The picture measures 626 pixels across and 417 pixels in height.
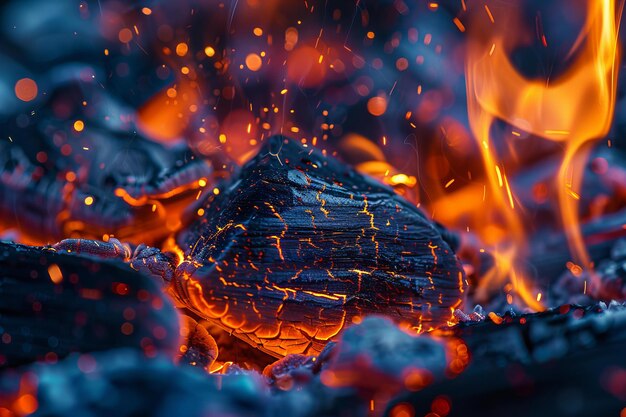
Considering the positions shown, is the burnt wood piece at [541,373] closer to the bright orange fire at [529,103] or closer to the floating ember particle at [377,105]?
the bright orange fire at [529,103]

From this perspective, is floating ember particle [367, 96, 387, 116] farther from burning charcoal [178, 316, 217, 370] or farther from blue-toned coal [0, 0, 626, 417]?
burning charcoal [178, 316, 217, 370]

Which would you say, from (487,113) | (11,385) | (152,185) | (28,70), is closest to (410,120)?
(487,113)

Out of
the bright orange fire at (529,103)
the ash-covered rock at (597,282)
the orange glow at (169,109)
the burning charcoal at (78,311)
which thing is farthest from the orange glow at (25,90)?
the ash-covered rock at (597,282)

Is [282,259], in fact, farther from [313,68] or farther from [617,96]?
[617,96]

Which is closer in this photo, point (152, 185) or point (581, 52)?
point (152, 185)

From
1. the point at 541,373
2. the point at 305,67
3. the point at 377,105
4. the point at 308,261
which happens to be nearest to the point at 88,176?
the point at 305,67

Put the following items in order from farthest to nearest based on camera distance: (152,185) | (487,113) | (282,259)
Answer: (487,113) < (152,185) < (282,259)
